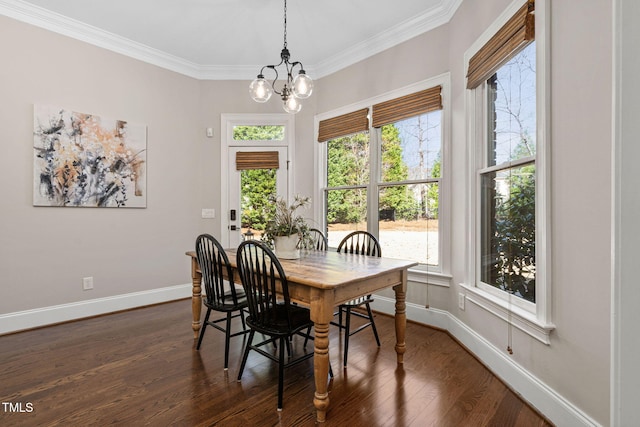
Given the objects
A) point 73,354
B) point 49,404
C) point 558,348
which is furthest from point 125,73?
point 558,348

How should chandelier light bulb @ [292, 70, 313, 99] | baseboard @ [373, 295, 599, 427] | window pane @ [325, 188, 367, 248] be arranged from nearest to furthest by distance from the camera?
baseboard @ [373, 295, 599, 427] → chandelier light bulb @ [292, 70, 313, 99] → window pane @ [325, 188, 367, 248]

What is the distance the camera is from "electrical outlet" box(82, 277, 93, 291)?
348cm

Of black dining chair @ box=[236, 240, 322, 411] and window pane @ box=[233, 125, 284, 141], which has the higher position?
window pane @ box=[233, 125, 284, 141]

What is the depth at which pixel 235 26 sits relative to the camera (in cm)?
346

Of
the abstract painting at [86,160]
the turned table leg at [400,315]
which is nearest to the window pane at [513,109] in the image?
the turned table leg at [400,315]

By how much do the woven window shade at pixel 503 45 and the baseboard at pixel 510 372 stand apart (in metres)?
1.97

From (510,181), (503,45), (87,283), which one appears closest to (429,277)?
(510,181)

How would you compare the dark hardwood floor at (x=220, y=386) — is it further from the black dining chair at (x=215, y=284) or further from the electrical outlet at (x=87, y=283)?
the electrical outlet at (x=87, y=283)

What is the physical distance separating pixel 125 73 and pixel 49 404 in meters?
3.37

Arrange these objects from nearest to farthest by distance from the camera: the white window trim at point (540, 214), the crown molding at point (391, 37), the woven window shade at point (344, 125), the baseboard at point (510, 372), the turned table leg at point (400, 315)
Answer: the baseboard at point (510, 372) < the white window trim at point (540, 214) < the turned table leg at point (400, 315) < the crown molding at point (391, 37) < the woven window shade at point (344, 125)

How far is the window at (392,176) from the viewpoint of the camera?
3.25 meters

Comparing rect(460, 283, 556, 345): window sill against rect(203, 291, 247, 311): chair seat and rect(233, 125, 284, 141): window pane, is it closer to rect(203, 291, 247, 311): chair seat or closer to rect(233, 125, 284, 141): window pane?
rect(203, 291, 247, 311): chair seat

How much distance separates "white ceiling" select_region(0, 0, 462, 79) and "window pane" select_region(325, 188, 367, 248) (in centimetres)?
160

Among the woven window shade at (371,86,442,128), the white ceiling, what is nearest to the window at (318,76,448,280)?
the woven window shade at (371,86,442,128)
